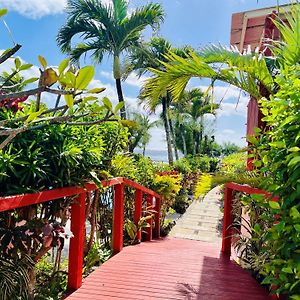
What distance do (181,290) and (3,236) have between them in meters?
1.58

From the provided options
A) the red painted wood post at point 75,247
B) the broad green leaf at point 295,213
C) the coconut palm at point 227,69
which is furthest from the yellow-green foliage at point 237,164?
the broad green leaf at point 295,213

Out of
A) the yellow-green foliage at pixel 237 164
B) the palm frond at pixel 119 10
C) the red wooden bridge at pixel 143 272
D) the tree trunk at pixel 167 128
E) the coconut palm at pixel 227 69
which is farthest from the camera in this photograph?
the tree trunk at pixel 167 128

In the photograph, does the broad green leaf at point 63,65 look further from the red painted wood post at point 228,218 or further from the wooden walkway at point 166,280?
the red painted wood post at point 228,218

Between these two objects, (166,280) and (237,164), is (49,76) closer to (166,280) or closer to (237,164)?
(166,280)

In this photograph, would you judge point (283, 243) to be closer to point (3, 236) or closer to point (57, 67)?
point (57, 67)

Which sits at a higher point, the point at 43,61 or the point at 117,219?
the point at 43,61

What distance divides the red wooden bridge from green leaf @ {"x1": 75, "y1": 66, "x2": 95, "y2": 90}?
30.0 inches

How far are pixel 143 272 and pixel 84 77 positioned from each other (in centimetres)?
235

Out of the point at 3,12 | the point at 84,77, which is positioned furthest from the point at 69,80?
the point at 3,12

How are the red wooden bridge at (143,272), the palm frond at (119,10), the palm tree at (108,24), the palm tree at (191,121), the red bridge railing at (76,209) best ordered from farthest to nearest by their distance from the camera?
the palm tree at (191,121), the palm frond at (119,10), the palm tree at (108,24), the red wooden bridge at (143,272), the red bridge railing at (76,209)

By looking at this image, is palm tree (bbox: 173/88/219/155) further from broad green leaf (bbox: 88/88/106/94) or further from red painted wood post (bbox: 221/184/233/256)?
broad green leaf (bbox: 88/88/106/94)

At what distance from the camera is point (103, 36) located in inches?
471

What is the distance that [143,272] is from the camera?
11.2 feet

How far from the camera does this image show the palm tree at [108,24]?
11.7 meters
